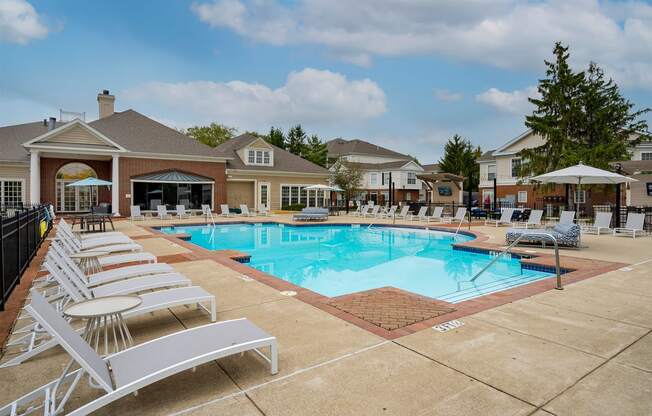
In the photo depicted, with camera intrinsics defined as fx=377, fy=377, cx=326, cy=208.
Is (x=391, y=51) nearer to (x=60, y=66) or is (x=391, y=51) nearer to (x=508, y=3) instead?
(x=508, y=3)

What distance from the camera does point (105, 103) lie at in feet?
95.4

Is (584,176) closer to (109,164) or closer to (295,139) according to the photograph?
(109,164)

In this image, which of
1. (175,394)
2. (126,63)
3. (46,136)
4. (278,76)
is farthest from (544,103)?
(46,136)

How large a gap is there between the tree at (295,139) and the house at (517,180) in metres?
21.8

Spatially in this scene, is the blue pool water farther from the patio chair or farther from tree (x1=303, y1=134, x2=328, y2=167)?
tree (x1=303, y1=134, x2=328, y2=167)

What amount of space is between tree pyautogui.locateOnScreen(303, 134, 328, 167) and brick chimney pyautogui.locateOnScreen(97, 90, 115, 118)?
21.0 m

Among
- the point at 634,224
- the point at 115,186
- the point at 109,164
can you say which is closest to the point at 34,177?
the point at 115,186

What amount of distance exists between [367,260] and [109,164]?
2113cm

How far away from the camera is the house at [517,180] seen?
28.3 metres

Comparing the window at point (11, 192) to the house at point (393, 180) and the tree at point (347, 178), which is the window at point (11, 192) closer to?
the tree at point (347, 178)

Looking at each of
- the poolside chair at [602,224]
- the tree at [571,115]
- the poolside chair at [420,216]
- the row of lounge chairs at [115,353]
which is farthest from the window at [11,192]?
the tree at [571,115]

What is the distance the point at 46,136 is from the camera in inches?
821

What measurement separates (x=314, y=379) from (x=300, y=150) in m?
44.7

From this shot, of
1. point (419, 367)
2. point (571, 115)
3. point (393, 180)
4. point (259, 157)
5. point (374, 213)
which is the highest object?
point (571, 115)
